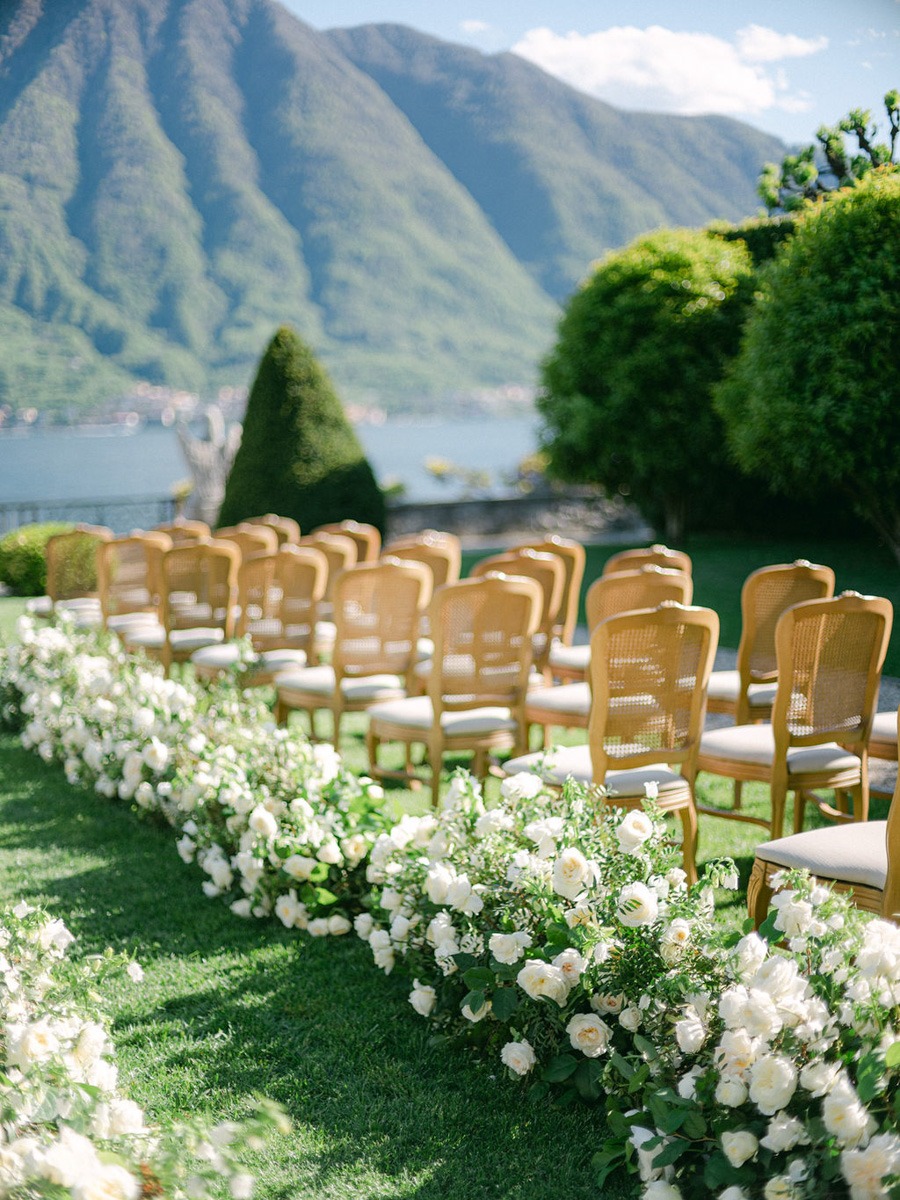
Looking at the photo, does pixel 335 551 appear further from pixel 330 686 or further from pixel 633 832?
pixel 633 832

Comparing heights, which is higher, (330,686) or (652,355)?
(652,355)

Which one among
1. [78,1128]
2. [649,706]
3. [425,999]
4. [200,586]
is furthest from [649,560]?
[78,1128]

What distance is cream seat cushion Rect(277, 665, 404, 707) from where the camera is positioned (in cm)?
585

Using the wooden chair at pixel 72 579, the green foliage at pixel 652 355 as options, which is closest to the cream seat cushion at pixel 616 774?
the wooden chair at pixel 72 579

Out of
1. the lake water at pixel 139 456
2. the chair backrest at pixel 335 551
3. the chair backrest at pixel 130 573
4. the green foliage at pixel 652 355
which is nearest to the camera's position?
the chair backrest at pixel 335 551

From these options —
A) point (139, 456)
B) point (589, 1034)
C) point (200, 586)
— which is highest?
point (200, 586)

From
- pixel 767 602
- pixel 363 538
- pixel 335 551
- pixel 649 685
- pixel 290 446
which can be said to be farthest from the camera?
pixel 290 446

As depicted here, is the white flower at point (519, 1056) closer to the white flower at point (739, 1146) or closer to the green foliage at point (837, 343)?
the white flower at point (739, 1146)

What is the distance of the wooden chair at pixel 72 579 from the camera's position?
860 centimetres

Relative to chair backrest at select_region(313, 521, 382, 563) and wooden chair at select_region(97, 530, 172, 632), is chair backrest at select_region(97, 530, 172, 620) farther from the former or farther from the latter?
chair backrest at select_region(313, 521, 382, 563)

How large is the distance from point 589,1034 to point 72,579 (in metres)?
7.56

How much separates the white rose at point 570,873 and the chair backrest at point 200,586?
452 centimetres

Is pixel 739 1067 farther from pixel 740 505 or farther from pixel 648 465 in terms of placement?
pixel 740 505

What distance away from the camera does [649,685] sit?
4.01m
